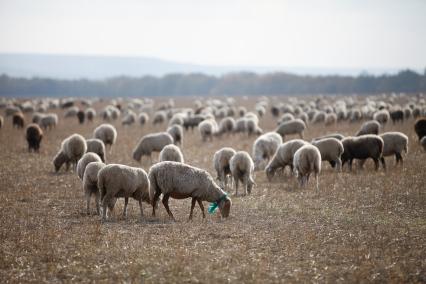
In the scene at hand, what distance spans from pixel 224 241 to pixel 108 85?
167m

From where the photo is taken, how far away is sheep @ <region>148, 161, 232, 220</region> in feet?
42.0

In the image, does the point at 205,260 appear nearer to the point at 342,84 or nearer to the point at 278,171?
the point at 278,171

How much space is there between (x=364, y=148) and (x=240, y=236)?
33.7 ft

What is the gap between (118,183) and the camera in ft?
41.4

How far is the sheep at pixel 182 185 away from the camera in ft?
42.0

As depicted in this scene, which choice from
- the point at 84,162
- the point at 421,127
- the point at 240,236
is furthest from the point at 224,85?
the point at 240,236

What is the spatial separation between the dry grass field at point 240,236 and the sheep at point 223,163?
1.37m

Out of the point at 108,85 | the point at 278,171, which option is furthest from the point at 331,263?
the point at 108,85

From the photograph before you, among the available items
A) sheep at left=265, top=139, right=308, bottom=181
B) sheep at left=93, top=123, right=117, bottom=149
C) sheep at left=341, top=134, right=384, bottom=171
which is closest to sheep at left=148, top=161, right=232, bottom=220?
sheep at left=265, top=139, right=308, bottom=181

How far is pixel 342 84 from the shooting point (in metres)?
136

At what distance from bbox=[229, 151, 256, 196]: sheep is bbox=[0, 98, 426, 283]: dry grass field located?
0.59 m

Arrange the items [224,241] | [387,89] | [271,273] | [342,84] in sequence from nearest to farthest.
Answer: [271,273], [224,241], [387,89], [342,84]

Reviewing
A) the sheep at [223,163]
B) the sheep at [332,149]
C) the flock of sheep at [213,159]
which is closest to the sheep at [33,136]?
the flock of sheep at [213,159]

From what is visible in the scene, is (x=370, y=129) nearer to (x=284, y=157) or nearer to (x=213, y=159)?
A: (x=284, y=157)
